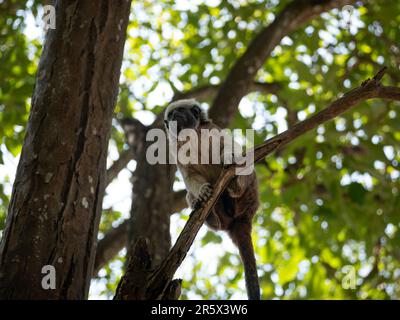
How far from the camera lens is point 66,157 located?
2.89 m

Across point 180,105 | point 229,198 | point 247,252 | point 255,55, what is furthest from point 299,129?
point 255,55

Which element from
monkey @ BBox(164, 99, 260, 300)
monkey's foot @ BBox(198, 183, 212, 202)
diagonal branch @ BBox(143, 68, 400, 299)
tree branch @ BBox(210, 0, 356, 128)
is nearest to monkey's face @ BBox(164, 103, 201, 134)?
monkey @ BBox(164, 99, 260, 300)

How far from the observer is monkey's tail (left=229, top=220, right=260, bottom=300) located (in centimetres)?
419

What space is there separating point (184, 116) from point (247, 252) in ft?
4.69

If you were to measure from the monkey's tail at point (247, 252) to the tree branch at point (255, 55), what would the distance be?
1.02m

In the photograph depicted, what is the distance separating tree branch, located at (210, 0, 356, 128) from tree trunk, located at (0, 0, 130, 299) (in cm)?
193

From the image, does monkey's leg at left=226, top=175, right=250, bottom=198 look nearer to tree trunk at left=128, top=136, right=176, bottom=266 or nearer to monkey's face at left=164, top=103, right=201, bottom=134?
tree trunk at left=128, top=136, right=176, bottom=266

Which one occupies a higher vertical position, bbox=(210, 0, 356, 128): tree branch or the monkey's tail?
bbox=(210, 0, 356, 128): tree branch

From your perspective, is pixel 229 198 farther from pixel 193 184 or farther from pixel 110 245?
pixel 110 245

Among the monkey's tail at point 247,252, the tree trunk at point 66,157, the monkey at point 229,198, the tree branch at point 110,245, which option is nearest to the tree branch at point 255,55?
the monkey at point 229,198

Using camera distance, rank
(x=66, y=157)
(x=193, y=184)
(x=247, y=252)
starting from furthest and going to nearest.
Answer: (x=193, y=184), (x=247, y=252), (x=66, y=157)

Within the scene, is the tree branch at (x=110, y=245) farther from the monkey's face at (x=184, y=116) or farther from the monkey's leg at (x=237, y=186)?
the monkey's leg at (x=237, y=186)

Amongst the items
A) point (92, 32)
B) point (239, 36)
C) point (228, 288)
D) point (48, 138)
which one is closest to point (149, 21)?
point (239, 36)
